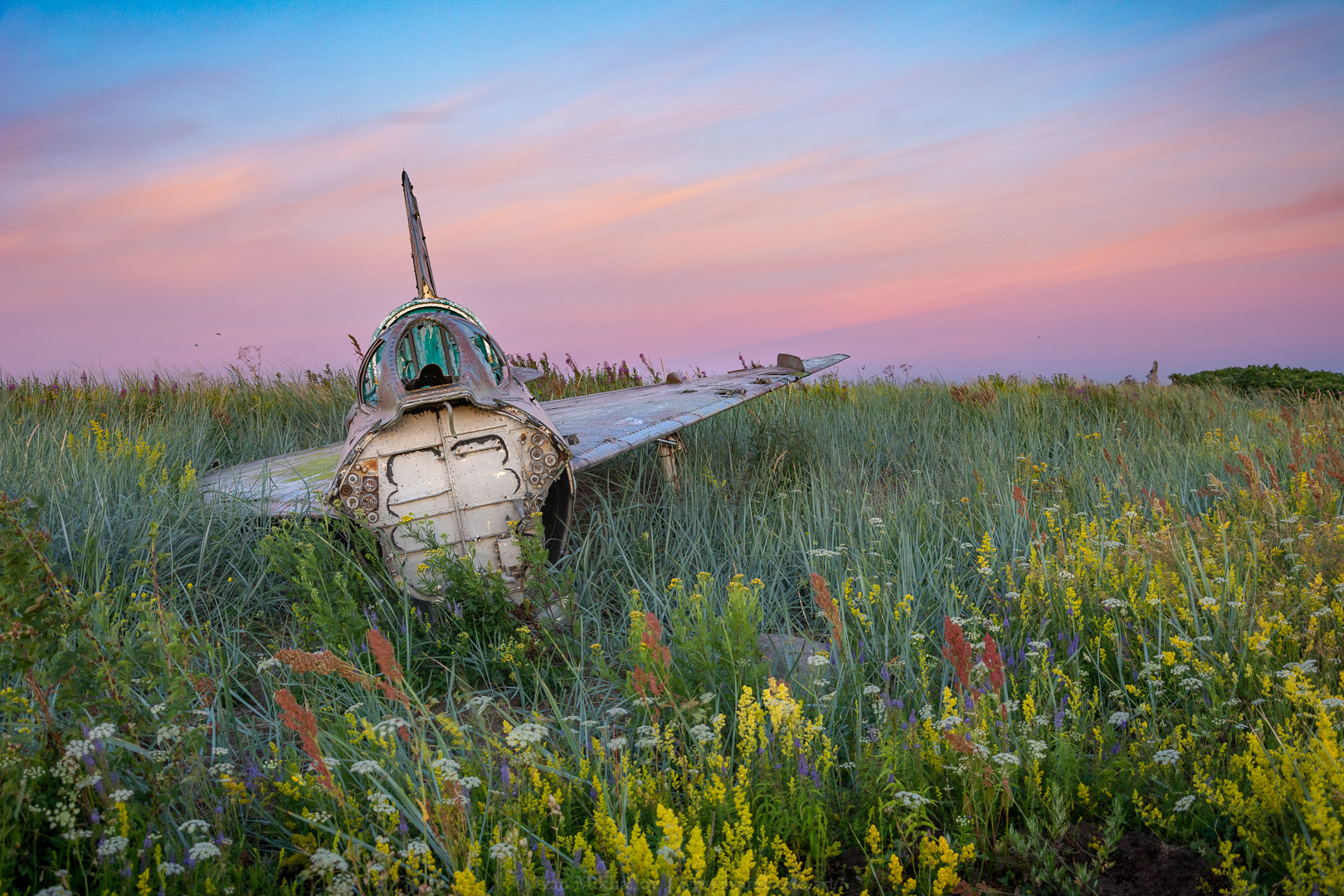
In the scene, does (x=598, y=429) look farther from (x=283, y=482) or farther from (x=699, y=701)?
(x=699, y=701)

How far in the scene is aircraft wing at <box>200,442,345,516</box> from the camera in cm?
722

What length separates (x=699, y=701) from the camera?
3727 mm

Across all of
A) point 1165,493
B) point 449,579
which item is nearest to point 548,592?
point 449,579

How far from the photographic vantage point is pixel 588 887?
272cm

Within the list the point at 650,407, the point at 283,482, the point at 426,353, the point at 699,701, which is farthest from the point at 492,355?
the point at 699,701

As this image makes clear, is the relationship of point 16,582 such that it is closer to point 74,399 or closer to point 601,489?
point 601,489

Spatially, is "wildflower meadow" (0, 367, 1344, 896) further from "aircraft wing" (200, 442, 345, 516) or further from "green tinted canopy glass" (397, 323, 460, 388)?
"green tinted canopy glass" (397, 323, 460, 388)

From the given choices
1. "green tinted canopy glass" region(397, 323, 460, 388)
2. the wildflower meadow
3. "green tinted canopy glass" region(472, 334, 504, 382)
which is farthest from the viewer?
"green tinted canopy glass" region(472, 334, 504, 382)

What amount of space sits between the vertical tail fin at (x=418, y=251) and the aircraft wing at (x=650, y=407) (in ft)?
8.60

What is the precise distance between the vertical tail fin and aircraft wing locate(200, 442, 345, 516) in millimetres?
2594

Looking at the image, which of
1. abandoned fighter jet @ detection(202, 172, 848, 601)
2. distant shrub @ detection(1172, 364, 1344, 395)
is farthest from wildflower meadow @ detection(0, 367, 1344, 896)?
distant shrub @ detection(1172, 364, 1344, 395)

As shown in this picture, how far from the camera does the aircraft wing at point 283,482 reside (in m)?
7.22

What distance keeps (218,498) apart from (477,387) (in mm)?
3493

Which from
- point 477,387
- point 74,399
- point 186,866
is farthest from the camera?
point 74,399
